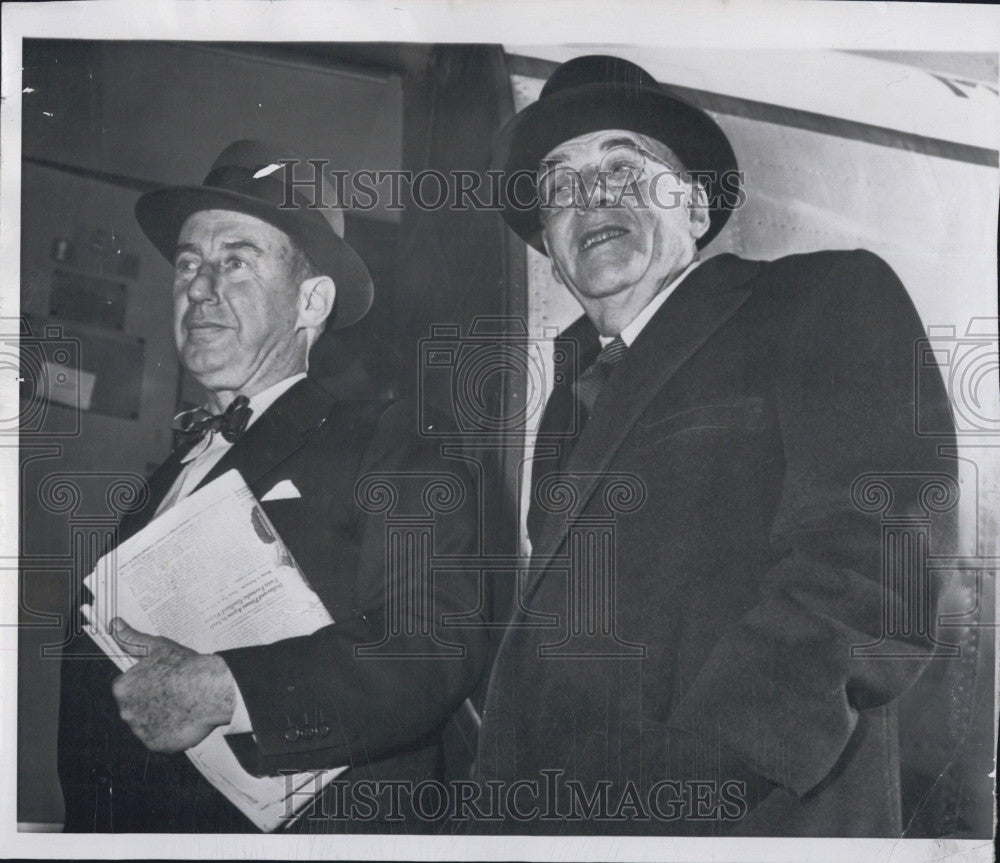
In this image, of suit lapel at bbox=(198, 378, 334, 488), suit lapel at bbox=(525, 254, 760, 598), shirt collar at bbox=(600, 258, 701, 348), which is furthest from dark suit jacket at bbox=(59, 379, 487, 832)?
shirt collar at bbox=(600, 258, 701, 348)

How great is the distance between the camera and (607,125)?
2.48 metres

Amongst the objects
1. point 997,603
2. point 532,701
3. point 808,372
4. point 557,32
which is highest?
point 557,32

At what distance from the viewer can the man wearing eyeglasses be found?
238cm

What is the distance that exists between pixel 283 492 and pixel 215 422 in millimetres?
253

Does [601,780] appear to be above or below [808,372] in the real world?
below

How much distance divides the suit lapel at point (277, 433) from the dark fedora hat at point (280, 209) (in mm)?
191

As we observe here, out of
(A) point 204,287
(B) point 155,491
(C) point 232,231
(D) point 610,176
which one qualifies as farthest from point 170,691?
(D) point 610,176

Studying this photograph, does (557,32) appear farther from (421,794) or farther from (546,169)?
(421,794)

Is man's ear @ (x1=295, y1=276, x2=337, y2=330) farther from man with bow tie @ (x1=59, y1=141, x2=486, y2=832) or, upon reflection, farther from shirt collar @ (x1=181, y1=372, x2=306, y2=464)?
shirt collar @ (x1=181, y1=372, x2=306, y2=464)

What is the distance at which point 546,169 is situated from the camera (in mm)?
2486

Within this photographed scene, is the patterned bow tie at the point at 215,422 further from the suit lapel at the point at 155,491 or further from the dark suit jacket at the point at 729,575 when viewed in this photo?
the dark suit jacket at the point at 729,575

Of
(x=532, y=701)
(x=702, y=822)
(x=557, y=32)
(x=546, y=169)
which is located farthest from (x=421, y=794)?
(x=557, y=32)

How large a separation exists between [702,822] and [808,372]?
3.70ft

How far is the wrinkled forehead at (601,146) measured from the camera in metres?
2.47
